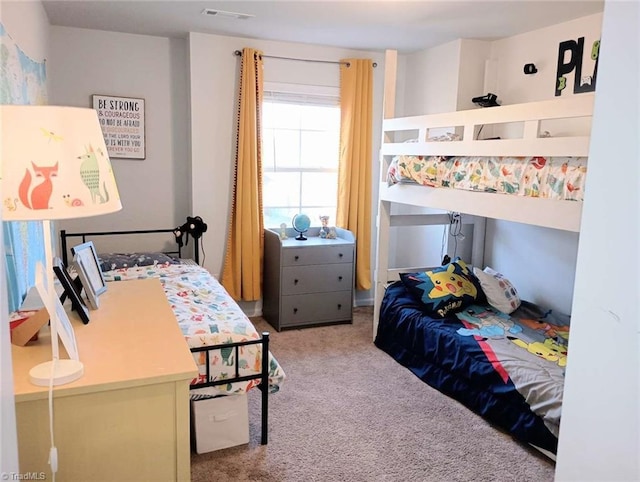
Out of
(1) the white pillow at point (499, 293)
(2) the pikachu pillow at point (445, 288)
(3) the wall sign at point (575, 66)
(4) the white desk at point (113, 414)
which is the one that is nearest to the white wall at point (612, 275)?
(4) the white desk at point (113, 414)

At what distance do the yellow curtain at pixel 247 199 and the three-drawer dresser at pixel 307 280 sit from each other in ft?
0.42

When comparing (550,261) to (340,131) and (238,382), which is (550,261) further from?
(238,382)

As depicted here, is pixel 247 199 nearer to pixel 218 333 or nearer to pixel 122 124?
pixel 122 124

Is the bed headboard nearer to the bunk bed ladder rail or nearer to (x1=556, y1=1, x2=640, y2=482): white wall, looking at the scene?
the bunk bed ladder rail

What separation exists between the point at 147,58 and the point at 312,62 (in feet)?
4.22

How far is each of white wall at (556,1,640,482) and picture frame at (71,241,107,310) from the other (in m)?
1.68

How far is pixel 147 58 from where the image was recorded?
3.93 metres

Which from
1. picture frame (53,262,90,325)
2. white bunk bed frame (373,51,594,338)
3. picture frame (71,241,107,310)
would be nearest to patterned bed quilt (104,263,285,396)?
picture frame (71,241,107,310)

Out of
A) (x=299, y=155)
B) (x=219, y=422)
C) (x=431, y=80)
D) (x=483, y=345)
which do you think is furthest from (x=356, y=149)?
(x=219, y=422)

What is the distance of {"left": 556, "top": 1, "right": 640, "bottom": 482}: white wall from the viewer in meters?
0.68

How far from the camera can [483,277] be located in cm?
347

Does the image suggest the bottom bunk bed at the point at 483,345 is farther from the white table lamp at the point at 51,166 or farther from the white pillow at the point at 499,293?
the white table lamp at the point at 51,166

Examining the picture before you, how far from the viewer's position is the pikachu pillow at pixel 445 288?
3274 mm

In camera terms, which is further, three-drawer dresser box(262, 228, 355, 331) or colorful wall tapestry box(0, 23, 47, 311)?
three-drawer dresser box(262, 228, 355, 331)
